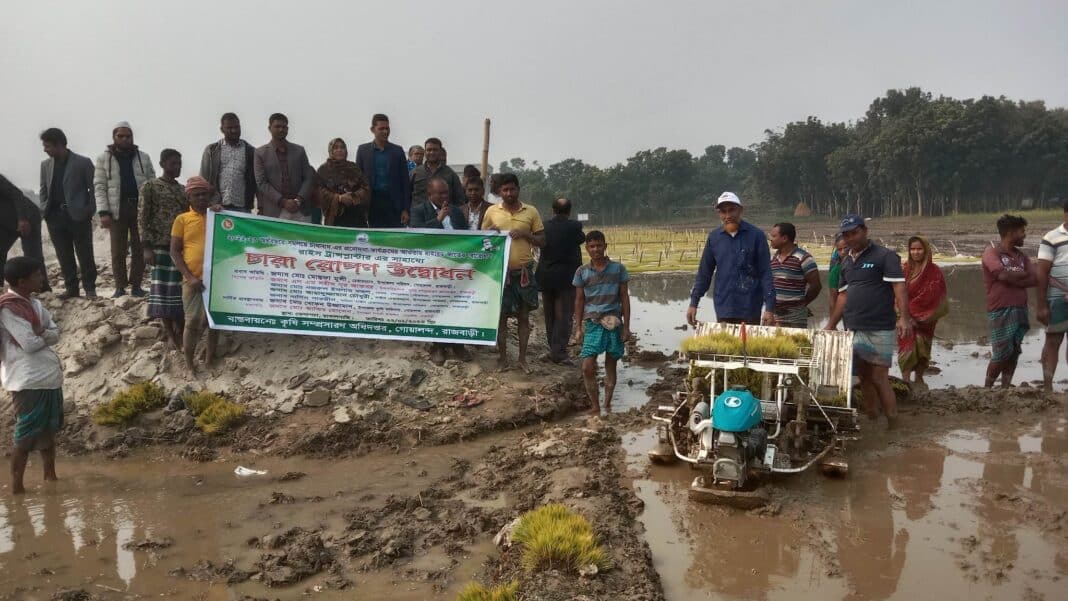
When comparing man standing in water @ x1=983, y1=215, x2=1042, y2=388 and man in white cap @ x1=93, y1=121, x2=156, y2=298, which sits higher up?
man in white cap @ x1=93, y1=121, x2=156, y2=298

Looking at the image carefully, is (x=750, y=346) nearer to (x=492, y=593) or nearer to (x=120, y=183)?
(x=492, y=593)

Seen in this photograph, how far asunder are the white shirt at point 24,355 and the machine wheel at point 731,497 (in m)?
4.97

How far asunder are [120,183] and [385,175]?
3.04 meters

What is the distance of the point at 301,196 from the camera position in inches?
316

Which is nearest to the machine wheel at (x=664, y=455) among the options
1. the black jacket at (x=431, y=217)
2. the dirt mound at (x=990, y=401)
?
the dirt mound at (x=990, y=401)

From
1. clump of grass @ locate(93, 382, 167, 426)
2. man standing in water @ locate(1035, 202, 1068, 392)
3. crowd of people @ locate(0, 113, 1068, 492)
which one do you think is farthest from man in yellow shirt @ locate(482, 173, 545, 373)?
man standing in water @ locate(1035, 202, 1068, 392)

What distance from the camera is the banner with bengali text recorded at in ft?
24.6

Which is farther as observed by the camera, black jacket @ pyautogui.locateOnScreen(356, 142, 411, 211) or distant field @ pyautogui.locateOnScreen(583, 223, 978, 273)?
distant field @ pyautogui.locateOnScreen(583, 223, 978, 273)

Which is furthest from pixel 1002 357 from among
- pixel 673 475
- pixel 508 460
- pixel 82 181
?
pixel 82 181

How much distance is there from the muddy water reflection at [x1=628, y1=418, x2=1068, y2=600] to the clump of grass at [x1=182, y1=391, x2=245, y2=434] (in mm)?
3773

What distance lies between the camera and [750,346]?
5.48m

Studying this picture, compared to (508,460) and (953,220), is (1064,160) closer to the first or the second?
(953,220)

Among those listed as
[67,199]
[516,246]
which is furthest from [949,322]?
[67,199]

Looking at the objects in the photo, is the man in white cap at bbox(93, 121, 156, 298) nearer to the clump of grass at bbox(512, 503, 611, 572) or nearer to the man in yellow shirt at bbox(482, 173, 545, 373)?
the man in yellow shirt at bbox(482, 173, 545, 373)
